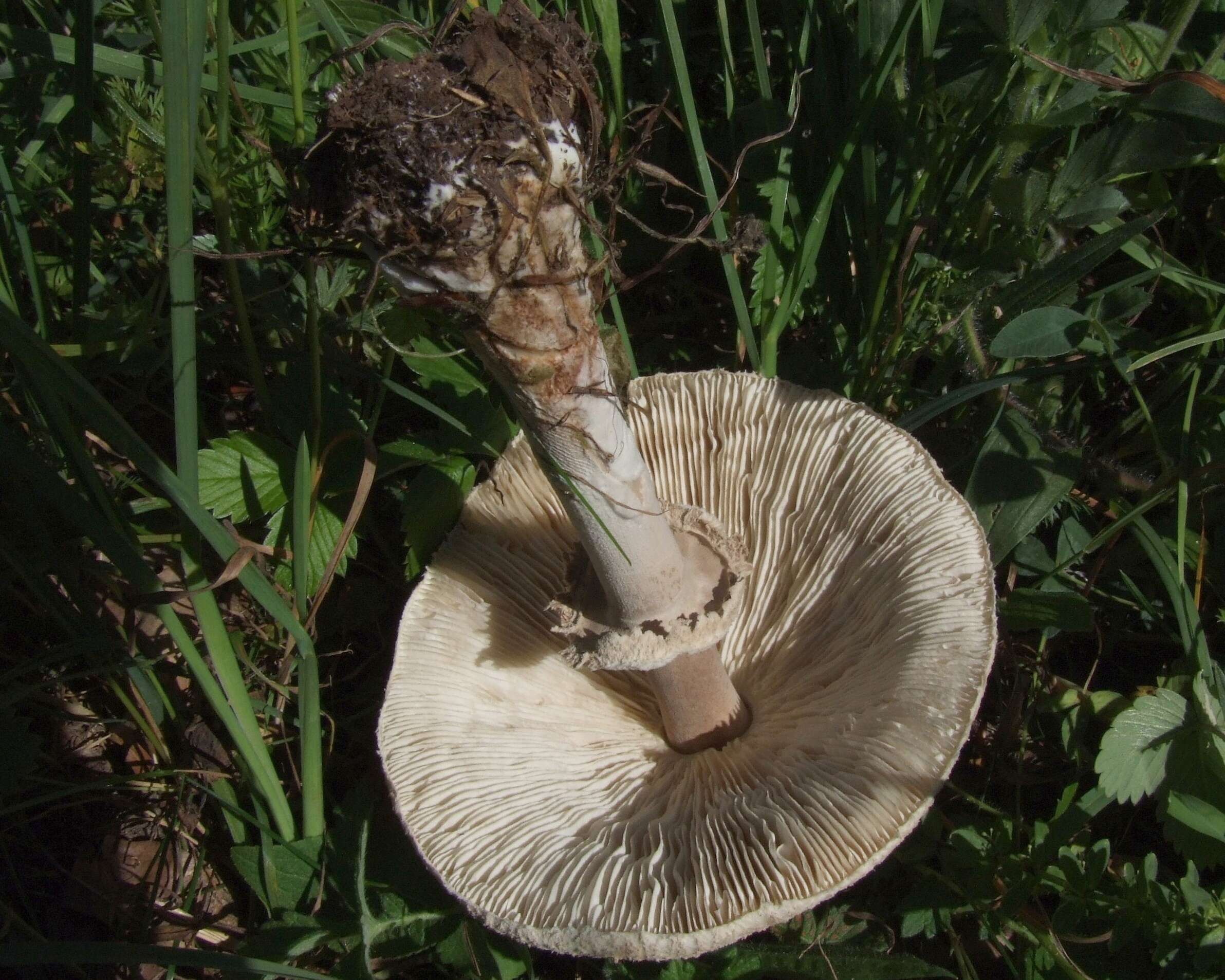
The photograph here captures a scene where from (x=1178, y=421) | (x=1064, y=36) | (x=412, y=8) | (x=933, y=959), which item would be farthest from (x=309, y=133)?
(x=933, y=959)

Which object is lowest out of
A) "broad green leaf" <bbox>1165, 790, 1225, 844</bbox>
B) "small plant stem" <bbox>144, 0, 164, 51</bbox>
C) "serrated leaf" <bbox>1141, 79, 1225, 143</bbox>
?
"broad green leaf" <bbox>1165, 790, 1225, 844</bbox>

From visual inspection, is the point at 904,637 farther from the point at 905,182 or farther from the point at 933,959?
the point at 905,182

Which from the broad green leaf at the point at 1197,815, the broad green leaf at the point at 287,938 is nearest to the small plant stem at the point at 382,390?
the broad green leaf at the point at 287,938

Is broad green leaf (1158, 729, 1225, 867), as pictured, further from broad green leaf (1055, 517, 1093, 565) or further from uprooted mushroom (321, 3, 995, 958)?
uprooted mushroom (321, 3, 995, 958)

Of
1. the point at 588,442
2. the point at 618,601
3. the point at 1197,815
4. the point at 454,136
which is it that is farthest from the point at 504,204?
the point at 1197,815

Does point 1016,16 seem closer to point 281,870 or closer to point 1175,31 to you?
point 1175,31

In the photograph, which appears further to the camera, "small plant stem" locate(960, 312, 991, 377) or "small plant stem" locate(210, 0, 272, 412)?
"small plant stem" locate(960, 312, 991, 377)

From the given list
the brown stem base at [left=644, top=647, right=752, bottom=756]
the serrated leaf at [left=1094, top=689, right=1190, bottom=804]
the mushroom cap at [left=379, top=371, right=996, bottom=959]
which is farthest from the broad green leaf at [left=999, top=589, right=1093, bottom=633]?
the brown stem base at [left=644, top=647, right=752, bottom=756]

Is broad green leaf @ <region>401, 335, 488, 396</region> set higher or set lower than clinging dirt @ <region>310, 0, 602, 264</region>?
lower
